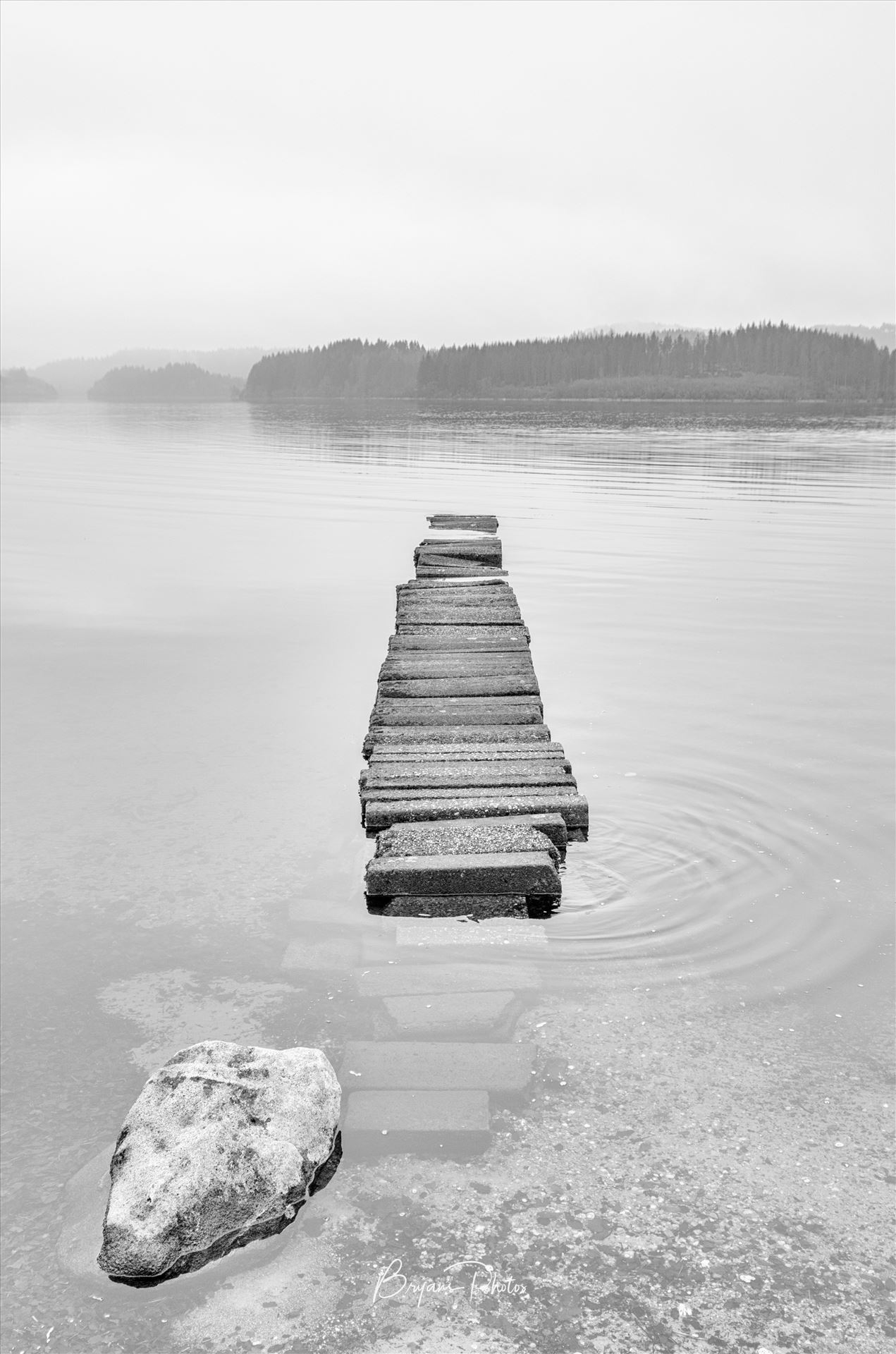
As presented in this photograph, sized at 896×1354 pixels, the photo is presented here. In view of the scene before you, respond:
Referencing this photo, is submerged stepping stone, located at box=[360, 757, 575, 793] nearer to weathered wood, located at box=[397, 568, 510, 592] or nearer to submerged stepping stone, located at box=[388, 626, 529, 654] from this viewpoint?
submerged stepping stone, located at box=[388, 626, 529, 654]

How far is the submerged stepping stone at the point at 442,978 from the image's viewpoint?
6027 mm

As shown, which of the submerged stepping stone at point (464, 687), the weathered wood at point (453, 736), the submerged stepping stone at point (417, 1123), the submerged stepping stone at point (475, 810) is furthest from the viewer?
the submerged stepping stone at point (464, 687)

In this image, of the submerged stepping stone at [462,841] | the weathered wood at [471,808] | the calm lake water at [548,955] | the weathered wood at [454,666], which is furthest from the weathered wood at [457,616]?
the submerged stepping stone at [462,841]

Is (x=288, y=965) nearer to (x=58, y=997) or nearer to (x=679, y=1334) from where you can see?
(x=58, y=997)

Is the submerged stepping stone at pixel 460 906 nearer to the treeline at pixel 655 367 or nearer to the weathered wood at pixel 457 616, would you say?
the weathered wood at pixel 457 616

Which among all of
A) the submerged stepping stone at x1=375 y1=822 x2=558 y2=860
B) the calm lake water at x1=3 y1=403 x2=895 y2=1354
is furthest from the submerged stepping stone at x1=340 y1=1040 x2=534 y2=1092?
the submerged stepping stone at x1=375 y1=822 x2=558 y2=860

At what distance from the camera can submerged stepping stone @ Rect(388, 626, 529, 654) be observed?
1284 cm

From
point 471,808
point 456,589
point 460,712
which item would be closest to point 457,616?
point 456,589

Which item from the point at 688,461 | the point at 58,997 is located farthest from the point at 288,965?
the point at 688,461

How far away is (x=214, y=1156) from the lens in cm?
441

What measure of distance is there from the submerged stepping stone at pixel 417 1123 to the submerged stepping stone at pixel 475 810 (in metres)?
3.09

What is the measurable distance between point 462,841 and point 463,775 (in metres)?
1.22

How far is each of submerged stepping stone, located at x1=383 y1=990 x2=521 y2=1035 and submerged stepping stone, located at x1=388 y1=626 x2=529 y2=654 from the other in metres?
6.98

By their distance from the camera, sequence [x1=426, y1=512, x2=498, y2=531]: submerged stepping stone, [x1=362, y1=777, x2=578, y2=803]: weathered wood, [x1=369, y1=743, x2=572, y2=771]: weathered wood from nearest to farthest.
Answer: [x1=362, y1=777, x2=578, y2=803]: weathered wood
[x1=369, y1=743, x2=572, y2=771]: weathered wood
[x1=426, y1=512, x2=498, y2=531]: submerged stepping stone
